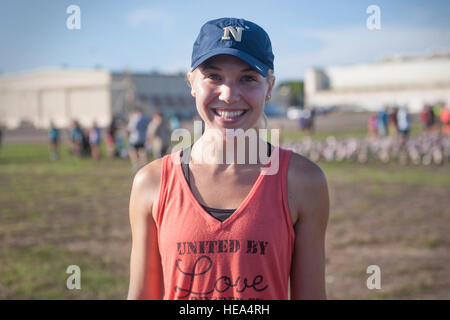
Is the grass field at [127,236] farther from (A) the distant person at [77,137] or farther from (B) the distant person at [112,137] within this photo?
(A) the distant person at [77,137]

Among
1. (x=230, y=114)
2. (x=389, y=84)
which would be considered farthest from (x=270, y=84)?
(x=389, y=84)

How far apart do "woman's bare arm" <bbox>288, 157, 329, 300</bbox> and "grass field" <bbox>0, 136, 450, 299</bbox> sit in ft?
13.3

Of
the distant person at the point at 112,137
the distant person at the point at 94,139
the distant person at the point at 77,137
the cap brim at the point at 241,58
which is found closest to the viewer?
the cap brim at the point at 241,58

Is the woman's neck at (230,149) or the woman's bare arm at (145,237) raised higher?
the woman's neck at (230,149)

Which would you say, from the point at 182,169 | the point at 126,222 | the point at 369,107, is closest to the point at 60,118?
the point at 369,107

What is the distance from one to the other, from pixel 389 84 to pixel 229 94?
106 meters

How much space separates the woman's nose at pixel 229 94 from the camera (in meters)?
1.92

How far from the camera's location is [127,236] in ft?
28.6

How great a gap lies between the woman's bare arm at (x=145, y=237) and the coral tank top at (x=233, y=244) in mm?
89

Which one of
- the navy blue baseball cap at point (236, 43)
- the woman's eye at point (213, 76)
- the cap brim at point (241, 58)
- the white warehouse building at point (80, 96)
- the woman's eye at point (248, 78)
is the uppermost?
the white warehouse building at point (80, 96)

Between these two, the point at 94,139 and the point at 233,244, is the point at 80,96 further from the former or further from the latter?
the point at 233,244

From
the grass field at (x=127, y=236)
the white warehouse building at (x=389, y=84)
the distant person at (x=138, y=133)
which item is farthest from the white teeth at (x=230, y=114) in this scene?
the white warehouse building at (x=389, y=84)

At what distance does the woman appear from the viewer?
6.27 feet

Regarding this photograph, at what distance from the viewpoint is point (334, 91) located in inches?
4281
